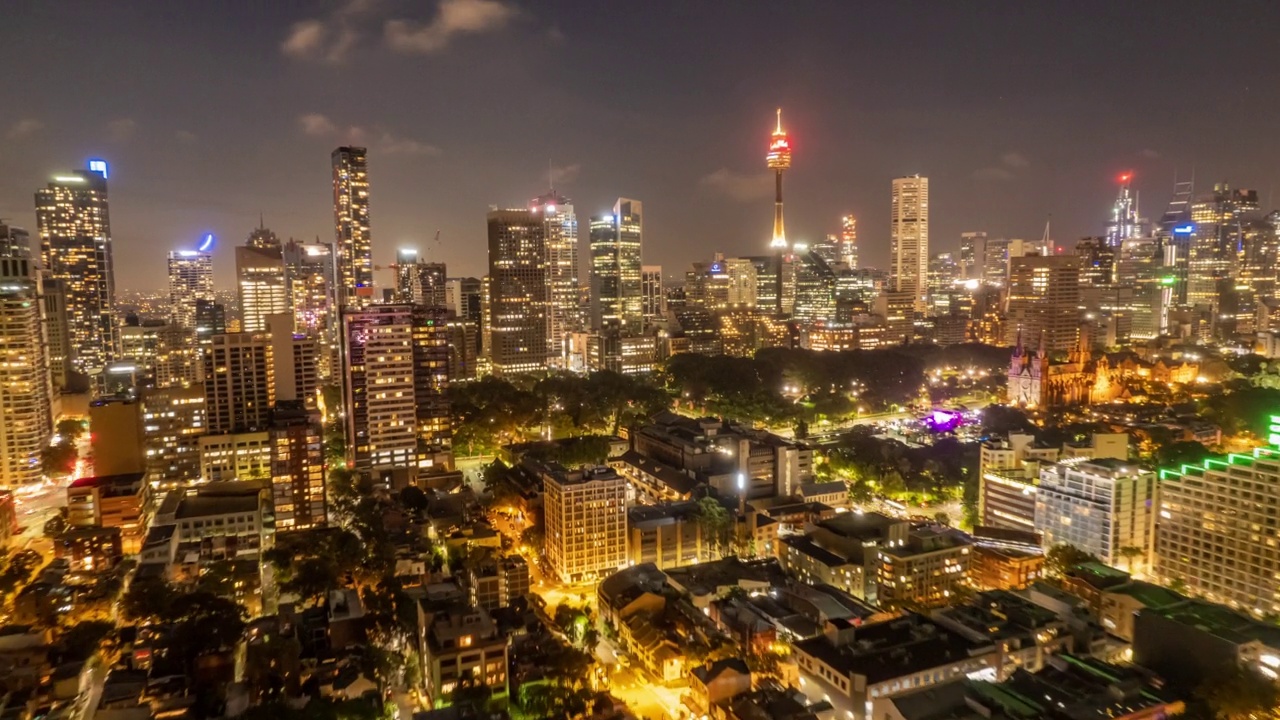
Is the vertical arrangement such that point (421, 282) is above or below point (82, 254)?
below

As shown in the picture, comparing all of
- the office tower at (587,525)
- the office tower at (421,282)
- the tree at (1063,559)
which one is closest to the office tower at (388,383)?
the office tower at (587,525)

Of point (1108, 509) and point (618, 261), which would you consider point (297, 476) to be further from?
point (618, 261)

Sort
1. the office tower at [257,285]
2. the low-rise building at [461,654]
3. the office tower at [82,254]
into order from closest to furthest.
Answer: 1. the low-rise building at [461,654]
2. the office tower at [257,285]
3. the office tower at [82,254]

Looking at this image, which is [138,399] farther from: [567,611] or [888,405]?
[888,405]

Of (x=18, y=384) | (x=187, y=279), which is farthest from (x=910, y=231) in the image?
(x=18, y=384)

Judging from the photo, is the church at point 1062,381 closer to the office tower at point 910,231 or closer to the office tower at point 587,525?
the office tower at point 587,525

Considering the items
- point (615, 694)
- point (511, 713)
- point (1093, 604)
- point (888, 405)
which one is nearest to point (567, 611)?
point (615, 694)
